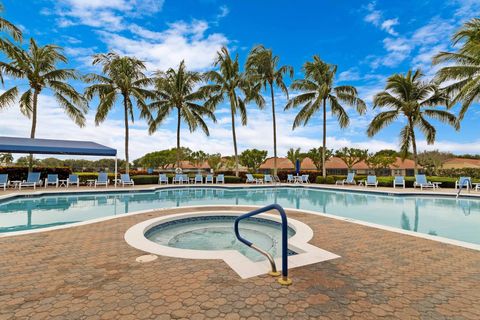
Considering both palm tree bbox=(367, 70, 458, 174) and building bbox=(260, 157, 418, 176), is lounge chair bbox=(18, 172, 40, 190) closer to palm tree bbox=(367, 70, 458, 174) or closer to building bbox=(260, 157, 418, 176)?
palm tree bbox=(367, 70, 458, 174)

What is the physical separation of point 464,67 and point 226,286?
19426 mm

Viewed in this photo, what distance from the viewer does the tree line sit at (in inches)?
688

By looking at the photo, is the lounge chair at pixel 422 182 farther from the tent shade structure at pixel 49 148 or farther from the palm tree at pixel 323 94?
the tent shade structure at pixel 49 148

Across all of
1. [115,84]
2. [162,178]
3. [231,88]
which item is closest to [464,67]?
[231,88]

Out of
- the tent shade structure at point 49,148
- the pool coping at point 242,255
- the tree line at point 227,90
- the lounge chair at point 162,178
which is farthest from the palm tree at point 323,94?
the pool coping at point 242,255

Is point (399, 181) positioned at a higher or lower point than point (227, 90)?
lower

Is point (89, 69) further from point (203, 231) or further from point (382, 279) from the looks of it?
point (382, 279)

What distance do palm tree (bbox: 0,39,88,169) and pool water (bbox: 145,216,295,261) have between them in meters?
16.1

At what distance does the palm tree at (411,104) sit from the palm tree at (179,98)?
15209 mm

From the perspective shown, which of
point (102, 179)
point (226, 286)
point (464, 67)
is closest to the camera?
point (226, 286)

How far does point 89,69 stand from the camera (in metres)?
21.1

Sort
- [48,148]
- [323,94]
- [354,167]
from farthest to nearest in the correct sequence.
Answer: [354,167] → [323,94] → [48,148]

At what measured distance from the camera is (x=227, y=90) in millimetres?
22547

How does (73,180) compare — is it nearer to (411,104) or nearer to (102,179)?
(102,179)
